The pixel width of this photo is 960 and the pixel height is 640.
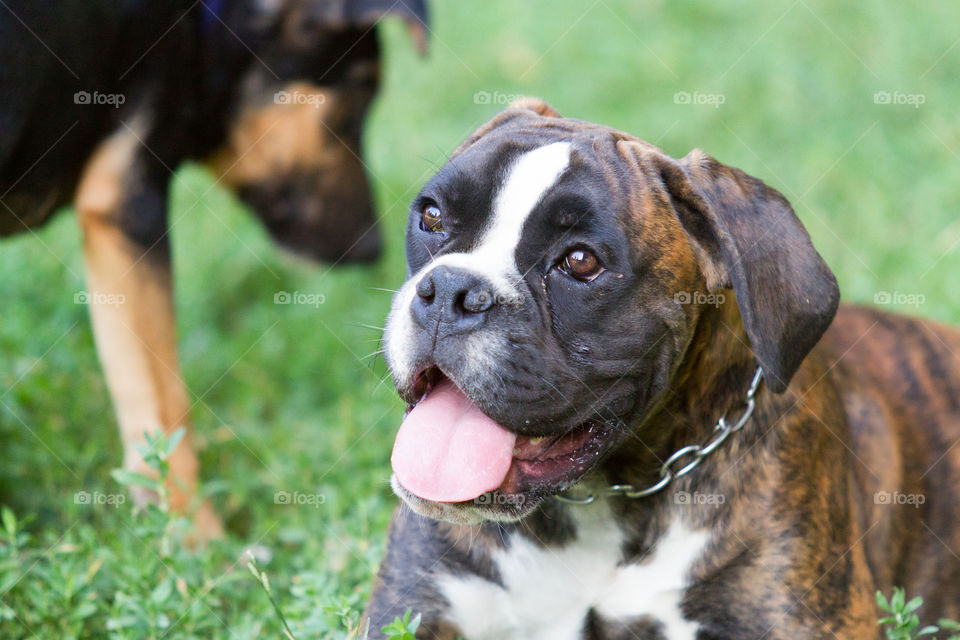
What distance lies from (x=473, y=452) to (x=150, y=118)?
7.01 ft

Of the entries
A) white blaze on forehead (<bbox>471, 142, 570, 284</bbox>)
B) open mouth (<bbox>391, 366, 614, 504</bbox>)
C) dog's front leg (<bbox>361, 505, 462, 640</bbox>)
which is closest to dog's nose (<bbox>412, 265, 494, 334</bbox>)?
white blaze on forehead (<bbox>471, 142, 570, 284</bbox>)

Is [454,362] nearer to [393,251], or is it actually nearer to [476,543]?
[476,543]

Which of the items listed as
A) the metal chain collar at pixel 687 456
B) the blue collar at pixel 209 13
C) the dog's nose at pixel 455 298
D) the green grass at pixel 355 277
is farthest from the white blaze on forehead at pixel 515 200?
the blue collar at pixel 209 13

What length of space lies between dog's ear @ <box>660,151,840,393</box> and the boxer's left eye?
0.31m

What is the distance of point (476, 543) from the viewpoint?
3.16 meters

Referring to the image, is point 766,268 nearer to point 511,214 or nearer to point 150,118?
point 511,214

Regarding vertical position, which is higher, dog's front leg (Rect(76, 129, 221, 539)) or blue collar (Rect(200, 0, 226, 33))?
blue collar (Rect(200, 0, 226, 33))

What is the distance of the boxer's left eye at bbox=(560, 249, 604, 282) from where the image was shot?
2.82 metres

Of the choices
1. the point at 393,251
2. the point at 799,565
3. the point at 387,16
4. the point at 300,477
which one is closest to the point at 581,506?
the point at 799,565

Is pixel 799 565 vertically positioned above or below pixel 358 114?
below

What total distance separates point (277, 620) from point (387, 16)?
254 cm

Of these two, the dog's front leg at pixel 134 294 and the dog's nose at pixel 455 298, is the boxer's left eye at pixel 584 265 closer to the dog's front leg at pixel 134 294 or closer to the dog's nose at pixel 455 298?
the dog's nose at pixel 455 298


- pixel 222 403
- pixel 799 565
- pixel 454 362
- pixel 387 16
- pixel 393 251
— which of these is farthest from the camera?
pixel 393 251

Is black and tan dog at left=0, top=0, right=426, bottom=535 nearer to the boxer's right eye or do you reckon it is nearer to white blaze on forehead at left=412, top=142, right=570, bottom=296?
the boxer's right eye
